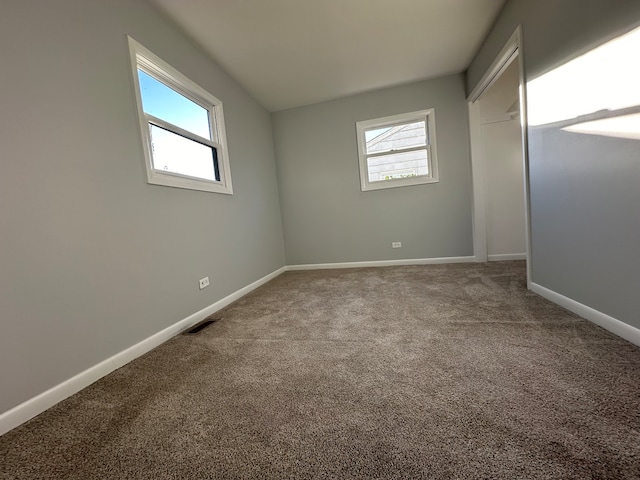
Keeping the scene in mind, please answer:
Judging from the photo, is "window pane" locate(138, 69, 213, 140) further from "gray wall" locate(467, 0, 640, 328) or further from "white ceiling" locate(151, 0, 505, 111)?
"gray wall" locate(467, 0, 640, 328)

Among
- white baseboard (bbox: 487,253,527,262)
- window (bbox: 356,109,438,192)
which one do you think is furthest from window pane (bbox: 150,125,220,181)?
white baseboard (bbox: 487,253,527,262)

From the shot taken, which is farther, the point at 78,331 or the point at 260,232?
the point at 260,232

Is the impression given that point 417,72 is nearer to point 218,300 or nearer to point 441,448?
point 218,300

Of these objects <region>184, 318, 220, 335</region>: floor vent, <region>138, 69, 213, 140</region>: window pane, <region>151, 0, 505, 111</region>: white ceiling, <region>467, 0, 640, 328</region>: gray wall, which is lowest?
<region>184, 318, 220, 335</region>: floor vent

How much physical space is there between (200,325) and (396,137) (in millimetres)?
3831

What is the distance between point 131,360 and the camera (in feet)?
5.84

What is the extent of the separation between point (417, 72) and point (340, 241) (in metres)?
2.73

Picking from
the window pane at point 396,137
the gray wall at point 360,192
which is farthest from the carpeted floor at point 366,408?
the window pane at point 396,137

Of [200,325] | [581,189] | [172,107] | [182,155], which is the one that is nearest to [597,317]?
[581,189]

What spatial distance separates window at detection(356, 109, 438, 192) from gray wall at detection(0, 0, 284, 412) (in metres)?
2.77

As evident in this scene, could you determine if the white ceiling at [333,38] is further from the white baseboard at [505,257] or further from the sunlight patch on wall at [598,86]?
the white baseboard at [505,257]

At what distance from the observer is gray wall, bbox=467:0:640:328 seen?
54.9 inches

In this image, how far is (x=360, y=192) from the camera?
14.2ft

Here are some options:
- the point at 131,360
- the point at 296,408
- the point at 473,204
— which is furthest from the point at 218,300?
the point at 473,204
